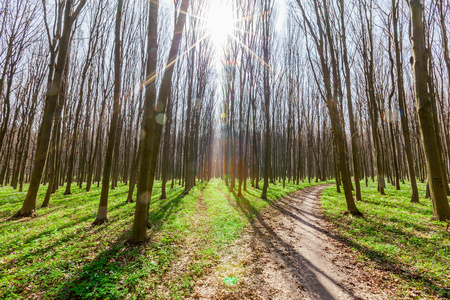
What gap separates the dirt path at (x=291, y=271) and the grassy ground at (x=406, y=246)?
0.41 metres

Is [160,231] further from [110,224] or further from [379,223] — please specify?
[379,223]

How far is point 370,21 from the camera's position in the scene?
41.6ft

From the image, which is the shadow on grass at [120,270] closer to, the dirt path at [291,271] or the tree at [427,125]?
the dirt path at [291,271]

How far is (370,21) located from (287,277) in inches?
662

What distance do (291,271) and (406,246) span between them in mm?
3280

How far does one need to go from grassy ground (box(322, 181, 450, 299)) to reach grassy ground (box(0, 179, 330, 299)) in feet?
12.3

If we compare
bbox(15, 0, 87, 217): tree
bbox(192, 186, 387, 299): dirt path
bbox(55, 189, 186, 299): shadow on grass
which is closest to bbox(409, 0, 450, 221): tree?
bbox(192, 186, 387, 299): dirt path

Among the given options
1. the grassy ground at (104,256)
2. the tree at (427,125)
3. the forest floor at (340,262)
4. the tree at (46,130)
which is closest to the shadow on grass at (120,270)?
the grassy ground at (104,256)

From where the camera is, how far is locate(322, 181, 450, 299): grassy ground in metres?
3.42

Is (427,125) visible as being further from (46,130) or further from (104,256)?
(46,130)

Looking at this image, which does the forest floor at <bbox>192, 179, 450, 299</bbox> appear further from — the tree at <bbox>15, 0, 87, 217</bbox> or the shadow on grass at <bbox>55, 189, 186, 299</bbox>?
the tree at <bbox>15, 0, 87, 217</bbox>

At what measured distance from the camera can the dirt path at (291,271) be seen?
11.2 ft

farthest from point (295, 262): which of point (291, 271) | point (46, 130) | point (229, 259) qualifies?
point (46, 130)

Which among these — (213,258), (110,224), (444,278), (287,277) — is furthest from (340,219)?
(110,224)
